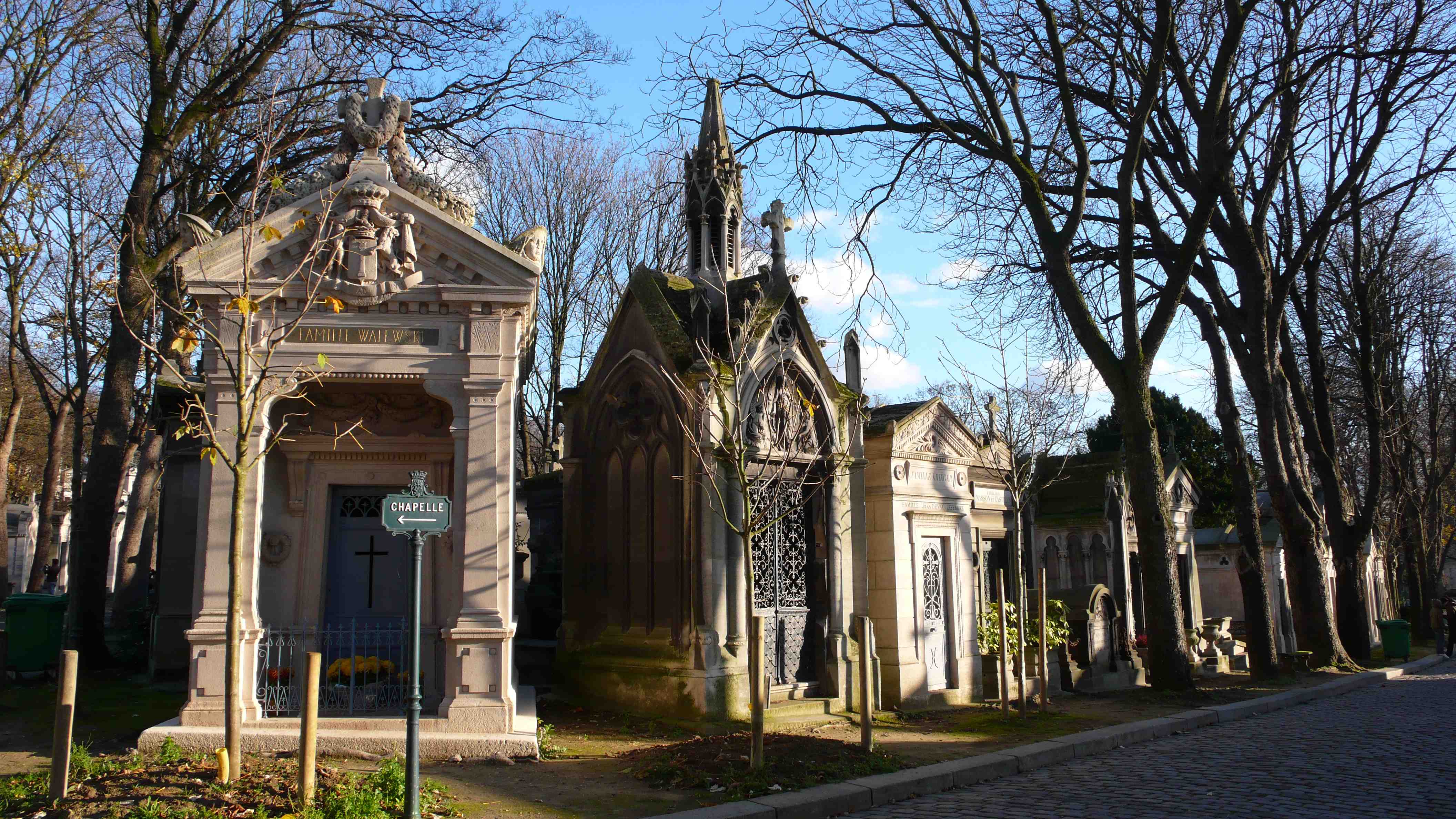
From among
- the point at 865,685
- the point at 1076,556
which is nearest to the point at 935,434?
the point at 865,685

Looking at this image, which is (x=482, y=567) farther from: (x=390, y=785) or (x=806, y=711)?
(x=806, y=711)

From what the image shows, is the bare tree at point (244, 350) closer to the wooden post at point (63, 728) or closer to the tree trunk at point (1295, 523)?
the wooden post at point (63, 728)

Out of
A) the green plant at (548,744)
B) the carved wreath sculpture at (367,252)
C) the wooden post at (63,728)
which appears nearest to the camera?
the wooden post at (63,728)

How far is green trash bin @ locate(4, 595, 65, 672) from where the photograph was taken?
14.2 m

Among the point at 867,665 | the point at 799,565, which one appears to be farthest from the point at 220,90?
the point at 867,665

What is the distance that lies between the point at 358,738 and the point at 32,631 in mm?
8214

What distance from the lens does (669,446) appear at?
12258 millimetres

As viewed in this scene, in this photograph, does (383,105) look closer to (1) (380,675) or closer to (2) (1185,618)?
(1) (380,675)

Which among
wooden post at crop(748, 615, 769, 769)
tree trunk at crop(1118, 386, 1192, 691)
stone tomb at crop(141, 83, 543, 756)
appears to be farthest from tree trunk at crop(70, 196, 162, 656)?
tree trunk at crop(1118, 386, 1192, 691)

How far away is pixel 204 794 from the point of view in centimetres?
689

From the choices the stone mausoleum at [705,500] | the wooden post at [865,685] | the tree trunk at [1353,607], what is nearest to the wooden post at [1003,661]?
the stone mausoleum at [705,500]

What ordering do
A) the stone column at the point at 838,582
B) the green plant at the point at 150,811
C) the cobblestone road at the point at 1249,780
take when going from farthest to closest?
the stone column at the point at 838,582 < the cobblestone road at the point at 1249,780 < the green plant at the point at 150,811

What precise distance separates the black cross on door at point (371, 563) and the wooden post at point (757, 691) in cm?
526

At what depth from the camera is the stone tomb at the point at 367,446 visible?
30.5 ft
